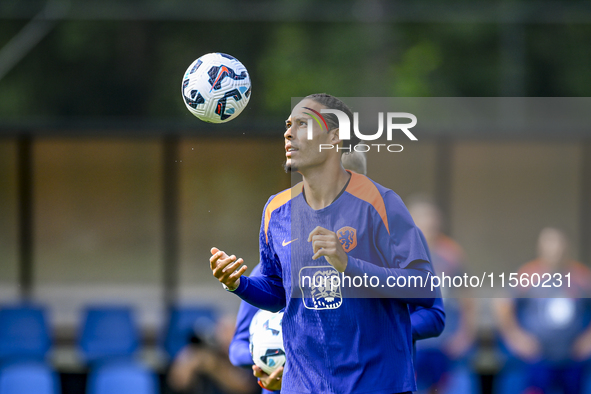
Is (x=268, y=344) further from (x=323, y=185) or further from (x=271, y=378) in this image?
(x=323, y=185)

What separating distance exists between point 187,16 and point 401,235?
9395 millimetres

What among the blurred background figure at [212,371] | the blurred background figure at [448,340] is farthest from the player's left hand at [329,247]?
the blurred background figure at [212,371]

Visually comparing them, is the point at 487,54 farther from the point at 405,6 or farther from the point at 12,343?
the point at 12,343

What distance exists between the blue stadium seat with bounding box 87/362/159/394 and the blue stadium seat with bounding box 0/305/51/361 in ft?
3.31

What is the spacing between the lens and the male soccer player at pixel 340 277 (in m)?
2.19

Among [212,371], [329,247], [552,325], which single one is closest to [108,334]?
[212,371]

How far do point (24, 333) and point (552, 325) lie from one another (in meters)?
5.29

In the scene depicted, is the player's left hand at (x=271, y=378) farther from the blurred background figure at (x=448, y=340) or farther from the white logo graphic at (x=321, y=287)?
the blurred background figure at (x=448, y=340)

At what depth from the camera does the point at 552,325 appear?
5828 millimetres

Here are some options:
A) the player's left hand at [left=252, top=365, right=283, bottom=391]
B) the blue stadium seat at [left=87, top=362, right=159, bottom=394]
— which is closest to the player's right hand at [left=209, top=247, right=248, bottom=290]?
the player's left hand at [left=252, top=365, right=283, bottom=391]

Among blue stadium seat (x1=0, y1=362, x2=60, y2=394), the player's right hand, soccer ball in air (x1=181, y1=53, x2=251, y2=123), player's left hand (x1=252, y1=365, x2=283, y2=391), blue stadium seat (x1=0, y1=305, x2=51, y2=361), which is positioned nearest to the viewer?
the player's right hand

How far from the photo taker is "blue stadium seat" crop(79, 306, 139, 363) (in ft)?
23.3

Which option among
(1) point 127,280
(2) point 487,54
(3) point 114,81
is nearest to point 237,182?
(1) point 127,280

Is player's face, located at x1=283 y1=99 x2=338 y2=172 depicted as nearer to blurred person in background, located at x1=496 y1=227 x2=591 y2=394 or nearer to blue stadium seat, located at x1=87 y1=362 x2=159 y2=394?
blurred person in background, located at x1=496 y1=227 x2=591 y2=394
